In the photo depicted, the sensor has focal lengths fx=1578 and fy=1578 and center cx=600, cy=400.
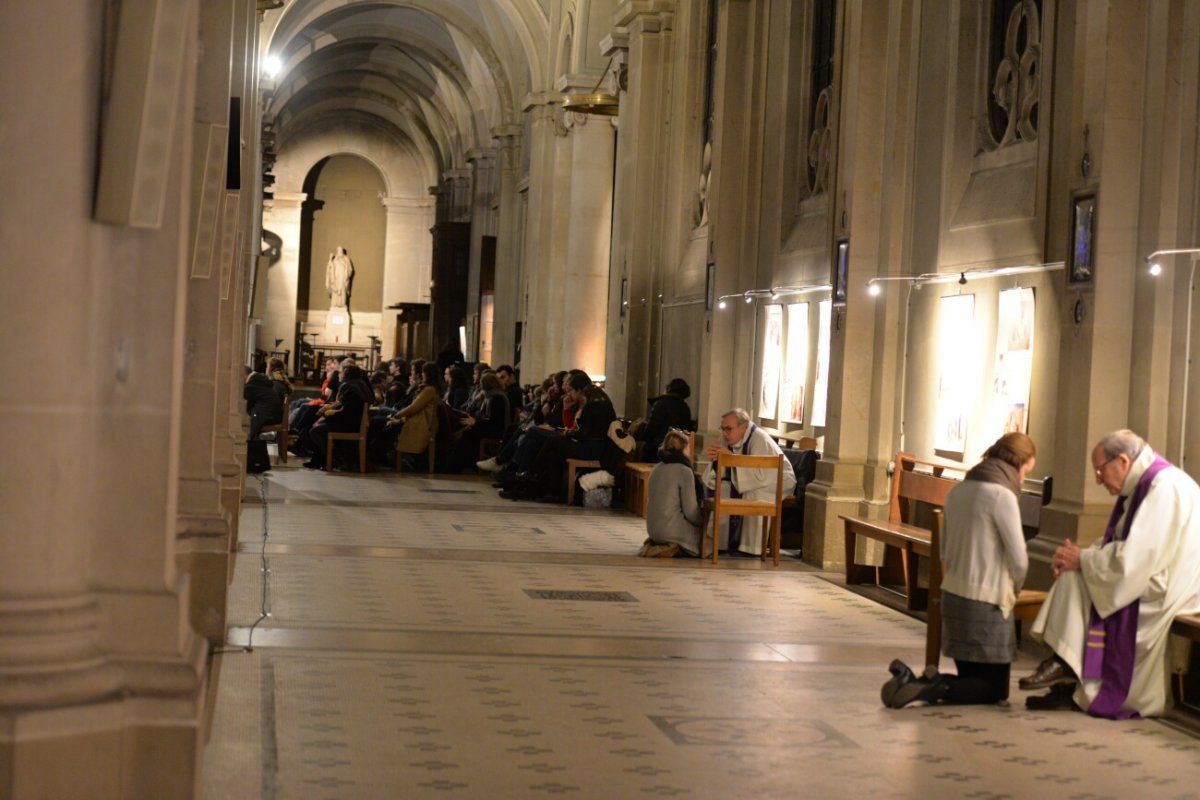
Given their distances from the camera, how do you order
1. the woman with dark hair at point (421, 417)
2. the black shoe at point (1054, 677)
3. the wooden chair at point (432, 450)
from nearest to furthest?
the black shoe at point (1054, 677), the woman with dark hair at point (421, 417), the wooden chair at point (432, 450)

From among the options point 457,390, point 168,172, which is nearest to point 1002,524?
point 168,172

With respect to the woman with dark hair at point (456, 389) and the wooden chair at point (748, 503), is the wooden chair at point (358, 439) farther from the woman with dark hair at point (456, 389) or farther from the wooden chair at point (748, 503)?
the wooden chair at point (748, 503)

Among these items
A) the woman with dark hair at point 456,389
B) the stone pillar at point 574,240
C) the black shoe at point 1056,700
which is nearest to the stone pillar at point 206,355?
the black shoe at point 1056,700

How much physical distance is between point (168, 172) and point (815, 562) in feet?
29.5

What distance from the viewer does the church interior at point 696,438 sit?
4711 mm

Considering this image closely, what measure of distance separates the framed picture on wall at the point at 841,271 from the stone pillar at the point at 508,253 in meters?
21.0

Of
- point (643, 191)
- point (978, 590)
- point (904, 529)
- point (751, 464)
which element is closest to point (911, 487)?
point (904, 529)

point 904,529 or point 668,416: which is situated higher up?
point 668,416

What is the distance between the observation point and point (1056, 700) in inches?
301

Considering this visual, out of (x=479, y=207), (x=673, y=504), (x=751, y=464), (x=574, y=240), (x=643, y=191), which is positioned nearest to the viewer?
(x=751, y=464)

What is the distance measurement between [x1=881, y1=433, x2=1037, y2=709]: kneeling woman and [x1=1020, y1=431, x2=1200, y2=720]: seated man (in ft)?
0.96

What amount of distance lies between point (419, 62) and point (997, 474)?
35.9 metres

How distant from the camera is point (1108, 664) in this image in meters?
7.55

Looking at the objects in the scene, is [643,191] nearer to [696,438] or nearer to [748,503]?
[696,438]
